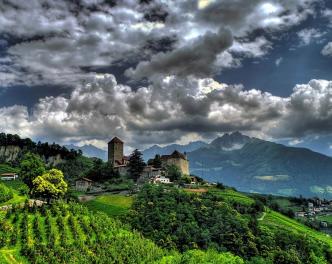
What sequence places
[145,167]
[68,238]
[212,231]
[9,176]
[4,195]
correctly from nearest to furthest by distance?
1. [68,238]
2. [4,195]
3. [212,231]
4. [145,167]
5. [9,176]

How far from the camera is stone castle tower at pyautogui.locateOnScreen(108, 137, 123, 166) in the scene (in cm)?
19200

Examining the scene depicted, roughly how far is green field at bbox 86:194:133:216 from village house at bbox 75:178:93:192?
64.7 ft

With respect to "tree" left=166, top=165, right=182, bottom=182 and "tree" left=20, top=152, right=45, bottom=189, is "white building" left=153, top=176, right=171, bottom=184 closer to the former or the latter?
"tree" left=166, top=165, right=182, bottom=182

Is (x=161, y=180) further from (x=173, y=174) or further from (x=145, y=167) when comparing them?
(x=145, y=167)

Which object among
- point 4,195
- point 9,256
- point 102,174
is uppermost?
point 102,174

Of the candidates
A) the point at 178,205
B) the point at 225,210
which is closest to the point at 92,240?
the point at 178,205

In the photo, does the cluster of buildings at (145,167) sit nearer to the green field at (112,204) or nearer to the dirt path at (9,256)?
the green field at (112,204)

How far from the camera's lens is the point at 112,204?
12425 cm

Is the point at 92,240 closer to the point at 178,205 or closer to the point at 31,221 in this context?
the point at 31,221

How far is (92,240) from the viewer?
246ft

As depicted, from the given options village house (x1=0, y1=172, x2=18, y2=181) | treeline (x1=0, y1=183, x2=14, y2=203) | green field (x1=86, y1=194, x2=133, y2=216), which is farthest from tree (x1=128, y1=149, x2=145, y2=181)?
treeline (x1=0, y1=183, x2=14, y2=203)

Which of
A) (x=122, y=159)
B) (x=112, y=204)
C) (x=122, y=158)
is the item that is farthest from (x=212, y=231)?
(x=122, y=158)

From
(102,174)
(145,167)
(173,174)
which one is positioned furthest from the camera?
(145,167)

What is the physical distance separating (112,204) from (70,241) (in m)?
53.3
